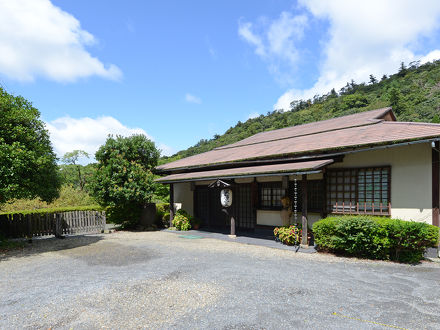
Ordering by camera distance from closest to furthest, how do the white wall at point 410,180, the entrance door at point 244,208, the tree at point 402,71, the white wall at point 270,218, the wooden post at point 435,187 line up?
1. the wooden post at point 435,187
2. the white wall at point 410,180
3. the white wall at point 270,218
4. the entrance door at point 244,208
5. the tree at point 402,71

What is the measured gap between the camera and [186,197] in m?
16.3

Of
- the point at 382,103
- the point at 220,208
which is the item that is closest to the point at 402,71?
the point at 382,103

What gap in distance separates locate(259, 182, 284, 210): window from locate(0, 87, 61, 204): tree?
28.4ft

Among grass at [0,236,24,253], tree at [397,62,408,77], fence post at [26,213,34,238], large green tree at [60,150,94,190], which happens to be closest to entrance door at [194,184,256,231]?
fence post at [26,213,34,238]

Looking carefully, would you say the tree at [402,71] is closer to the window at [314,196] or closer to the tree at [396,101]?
the tree at [396,101]

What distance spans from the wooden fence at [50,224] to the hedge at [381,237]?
442 inches

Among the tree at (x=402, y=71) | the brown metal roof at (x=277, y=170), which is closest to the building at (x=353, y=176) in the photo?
the brown metal roof at (x=277, y=170)

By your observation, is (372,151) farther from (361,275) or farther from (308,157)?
(361,275)

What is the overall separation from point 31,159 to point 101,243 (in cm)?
413

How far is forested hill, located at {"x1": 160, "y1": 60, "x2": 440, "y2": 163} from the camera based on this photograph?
4484 centimetres

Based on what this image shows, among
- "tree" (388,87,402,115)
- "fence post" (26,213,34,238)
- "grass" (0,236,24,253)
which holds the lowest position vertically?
"grass" (0,236,24,253)

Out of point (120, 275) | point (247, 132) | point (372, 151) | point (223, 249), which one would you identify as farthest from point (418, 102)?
point (120, 275)

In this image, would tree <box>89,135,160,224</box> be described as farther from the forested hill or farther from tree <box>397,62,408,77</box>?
tree <box>397,62,408,77</box>

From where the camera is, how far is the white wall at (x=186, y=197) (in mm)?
16078
